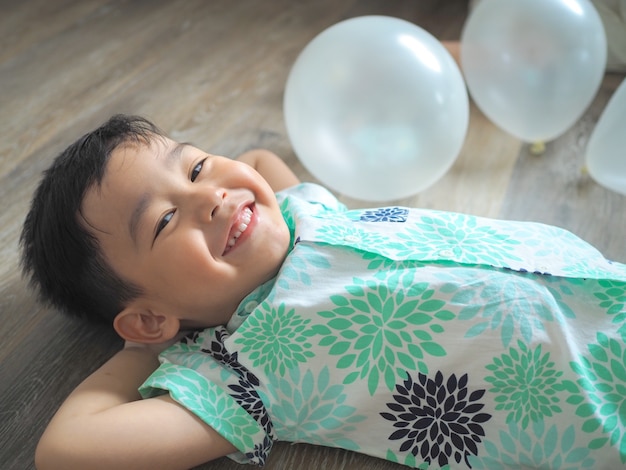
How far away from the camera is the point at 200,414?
2.84 ft

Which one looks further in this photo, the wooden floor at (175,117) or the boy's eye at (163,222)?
the wooden floor at (175,117)

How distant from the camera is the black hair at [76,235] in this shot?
923 mm

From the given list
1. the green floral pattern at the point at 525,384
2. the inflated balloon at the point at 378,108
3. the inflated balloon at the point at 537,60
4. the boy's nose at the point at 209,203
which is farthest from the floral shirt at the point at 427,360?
the inflated balloon at the point at 537,60

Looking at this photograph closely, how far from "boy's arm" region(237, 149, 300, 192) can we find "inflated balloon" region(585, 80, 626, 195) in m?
0.56

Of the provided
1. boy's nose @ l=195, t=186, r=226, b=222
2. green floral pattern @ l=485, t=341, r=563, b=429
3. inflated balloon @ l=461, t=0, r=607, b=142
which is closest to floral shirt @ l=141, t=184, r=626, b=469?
green floral pattern @ l=485, t=341, r=563, b=429

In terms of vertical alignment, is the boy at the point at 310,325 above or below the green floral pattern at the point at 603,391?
above

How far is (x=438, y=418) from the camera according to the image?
2.90ft

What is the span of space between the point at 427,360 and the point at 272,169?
57 centimetres

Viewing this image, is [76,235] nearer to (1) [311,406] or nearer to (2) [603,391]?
(1) [311,406]

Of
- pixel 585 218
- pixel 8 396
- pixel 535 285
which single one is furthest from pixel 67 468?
pixel 585 218

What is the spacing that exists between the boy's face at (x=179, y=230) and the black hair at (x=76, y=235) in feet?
0.05

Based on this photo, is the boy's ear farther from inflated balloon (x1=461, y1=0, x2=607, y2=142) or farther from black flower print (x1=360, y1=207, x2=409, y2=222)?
→ inflated balloon (x1=461, y1=0, x2=607, y2=142)

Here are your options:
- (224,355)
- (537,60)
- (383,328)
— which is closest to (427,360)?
(383,328)

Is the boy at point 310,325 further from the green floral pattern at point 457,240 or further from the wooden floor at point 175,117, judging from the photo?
the wooden floor at point 175,117
